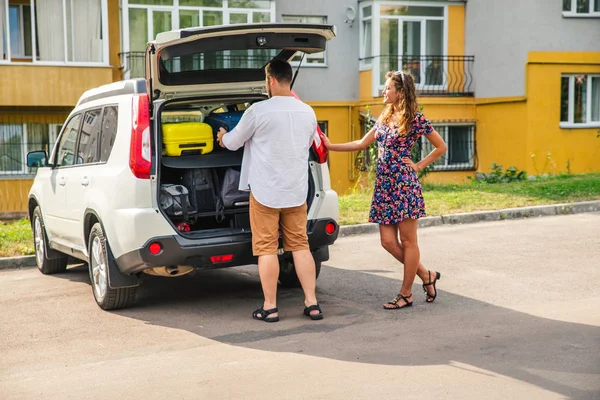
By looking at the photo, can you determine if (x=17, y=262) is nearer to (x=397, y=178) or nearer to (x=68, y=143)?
(x=68, y=143)

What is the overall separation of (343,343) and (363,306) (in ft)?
4.22

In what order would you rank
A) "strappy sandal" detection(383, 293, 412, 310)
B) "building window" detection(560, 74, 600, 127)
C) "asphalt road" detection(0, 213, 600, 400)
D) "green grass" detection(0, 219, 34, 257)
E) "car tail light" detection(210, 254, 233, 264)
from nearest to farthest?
"asphalt road" detection(0, 213, 600, 400), "car tail light" detection(210, 254, 233, 264), "strappy sandal" detection(383, 293, 412, 310), "green grass" detection(0, 219, 34, 257), "building window" detection(560, 74, 600, 127)

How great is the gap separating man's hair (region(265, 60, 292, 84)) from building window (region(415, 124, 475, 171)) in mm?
17625

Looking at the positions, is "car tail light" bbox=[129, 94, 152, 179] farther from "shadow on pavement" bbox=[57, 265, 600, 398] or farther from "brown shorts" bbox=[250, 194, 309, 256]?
"shadow on pavement" bbox=[57, 265, 600, 398]

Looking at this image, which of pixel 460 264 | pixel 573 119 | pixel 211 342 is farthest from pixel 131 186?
pixel 573 119

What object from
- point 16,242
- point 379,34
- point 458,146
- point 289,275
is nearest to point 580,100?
point 458,146

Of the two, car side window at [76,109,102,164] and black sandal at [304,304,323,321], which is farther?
car side window at [76,109,102,164]

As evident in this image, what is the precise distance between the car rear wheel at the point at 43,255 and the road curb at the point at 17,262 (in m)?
0.49

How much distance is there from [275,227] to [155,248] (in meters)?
0.95

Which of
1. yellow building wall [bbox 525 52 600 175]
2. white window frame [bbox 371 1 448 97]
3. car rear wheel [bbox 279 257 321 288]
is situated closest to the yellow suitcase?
car rear wheel [bbox 279 257 321 288]

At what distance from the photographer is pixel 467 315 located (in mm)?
6887

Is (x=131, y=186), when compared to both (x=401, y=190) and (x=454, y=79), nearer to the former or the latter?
(x=401, y=190)

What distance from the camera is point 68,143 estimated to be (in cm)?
878

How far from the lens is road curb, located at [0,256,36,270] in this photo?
1020 cm
